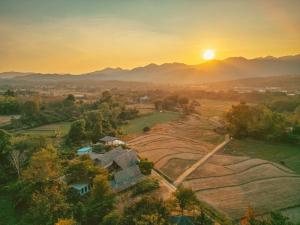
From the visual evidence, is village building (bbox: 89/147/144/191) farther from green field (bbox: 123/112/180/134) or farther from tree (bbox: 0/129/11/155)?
green field (bbox: 123/112/180/134)

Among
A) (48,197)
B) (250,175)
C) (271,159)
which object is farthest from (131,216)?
(271,159)

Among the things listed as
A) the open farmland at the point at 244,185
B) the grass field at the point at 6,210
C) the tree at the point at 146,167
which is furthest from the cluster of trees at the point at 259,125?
the grass field at the point at 6,210

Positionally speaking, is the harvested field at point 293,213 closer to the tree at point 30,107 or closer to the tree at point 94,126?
the tree at point 94,126

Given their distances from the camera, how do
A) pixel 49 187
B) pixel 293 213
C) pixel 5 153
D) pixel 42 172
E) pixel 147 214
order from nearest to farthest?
pixel 147 214, pixel 293 213, pixel 49 187, pixel 42 172, pixel 5 153

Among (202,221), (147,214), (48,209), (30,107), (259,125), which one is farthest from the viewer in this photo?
(30,107)

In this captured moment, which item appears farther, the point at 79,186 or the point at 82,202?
the point at 79,186

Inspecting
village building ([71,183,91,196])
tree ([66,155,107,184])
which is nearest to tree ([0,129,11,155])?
tree ([66,155,107,184])

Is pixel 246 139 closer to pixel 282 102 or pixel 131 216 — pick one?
pixel 282 102

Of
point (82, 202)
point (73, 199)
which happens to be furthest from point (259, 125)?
point (73, 199)

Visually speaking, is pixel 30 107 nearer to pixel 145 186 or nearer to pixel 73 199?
pixel 73 199
